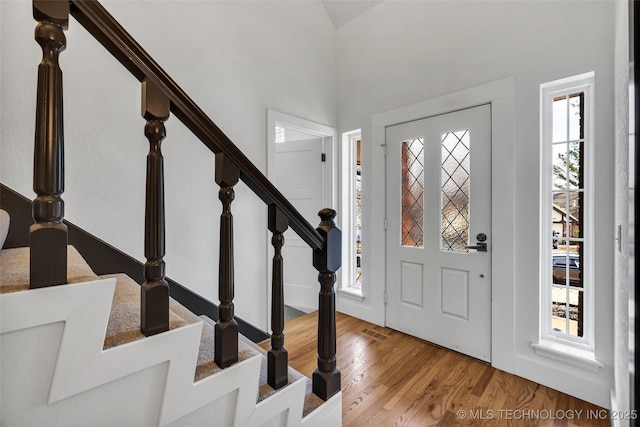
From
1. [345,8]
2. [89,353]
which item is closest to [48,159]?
[89,353]

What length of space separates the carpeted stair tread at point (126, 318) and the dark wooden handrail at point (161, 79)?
1.66ft

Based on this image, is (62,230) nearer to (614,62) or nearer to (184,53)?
(184,53)

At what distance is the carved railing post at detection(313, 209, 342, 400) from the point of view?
123 centimetres

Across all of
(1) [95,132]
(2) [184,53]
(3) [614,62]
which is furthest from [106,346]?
(3) [614,62]

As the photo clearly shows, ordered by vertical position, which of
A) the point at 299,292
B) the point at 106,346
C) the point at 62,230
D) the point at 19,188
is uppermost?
the point at 19,188

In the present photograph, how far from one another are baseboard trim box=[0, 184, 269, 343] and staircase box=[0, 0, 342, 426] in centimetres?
25

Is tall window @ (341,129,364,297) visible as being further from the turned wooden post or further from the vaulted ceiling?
the turned wooden post

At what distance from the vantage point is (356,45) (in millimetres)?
2855

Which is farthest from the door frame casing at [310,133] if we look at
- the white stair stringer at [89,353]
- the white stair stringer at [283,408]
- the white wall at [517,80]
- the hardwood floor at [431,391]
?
the white stair stringer at [89,353]

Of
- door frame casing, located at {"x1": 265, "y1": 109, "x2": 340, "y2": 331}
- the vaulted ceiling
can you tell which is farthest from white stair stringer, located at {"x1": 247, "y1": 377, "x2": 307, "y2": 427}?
the vaulted ceiling

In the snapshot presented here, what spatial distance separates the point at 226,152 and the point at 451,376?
6.63 ft

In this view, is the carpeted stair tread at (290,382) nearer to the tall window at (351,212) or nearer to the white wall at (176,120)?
the white wall at (176,120)

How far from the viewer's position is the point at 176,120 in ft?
6.19

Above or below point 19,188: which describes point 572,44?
above
